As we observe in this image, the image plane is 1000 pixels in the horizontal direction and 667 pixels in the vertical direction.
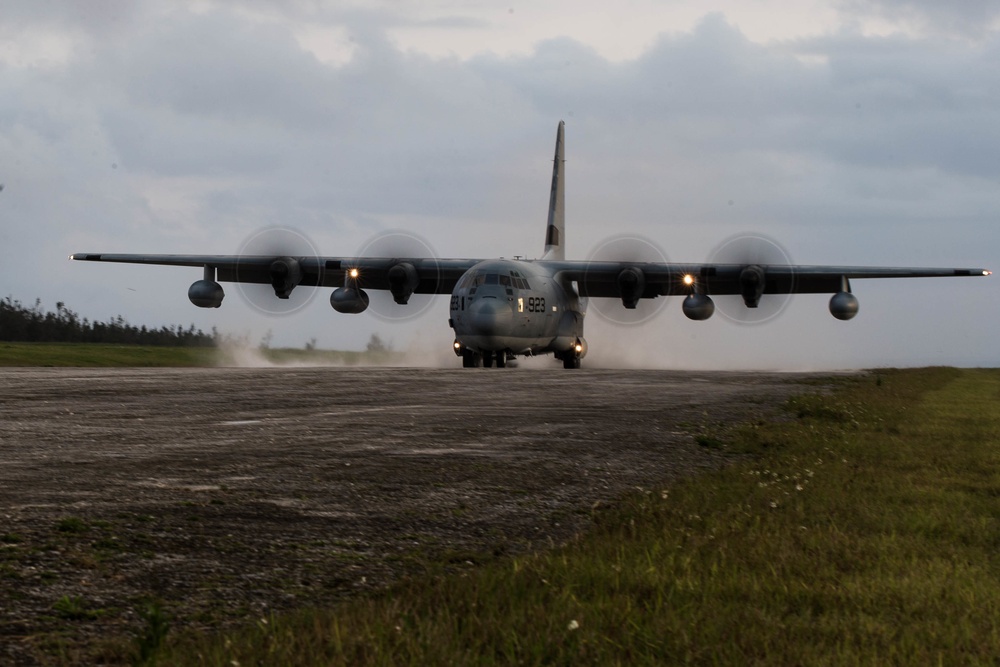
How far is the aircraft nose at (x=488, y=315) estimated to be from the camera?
121ft

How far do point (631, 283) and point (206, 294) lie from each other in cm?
1713

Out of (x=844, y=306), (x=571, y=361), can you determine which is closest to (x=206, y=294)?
(x=571, y=361)

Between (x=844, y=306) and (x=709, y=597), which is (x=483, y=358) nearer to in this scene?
(x=844, y=306)

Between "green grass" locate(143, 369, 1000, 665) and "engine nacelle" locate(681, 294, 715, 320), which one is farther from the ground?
"engine nacelle" locate(681, 294, 715, 320)

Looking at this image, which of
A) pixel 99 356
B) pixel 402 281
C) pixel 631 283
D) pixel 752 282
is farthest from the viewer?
pixel 99 356

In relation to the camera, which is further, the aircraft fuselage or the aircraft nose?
the aircraft fuselage

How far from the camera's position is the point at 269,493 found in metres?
7.13

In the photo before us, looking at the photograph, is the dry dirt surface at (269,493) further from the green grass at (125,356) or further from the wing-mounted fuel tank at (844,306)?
the green grass at (125,356)

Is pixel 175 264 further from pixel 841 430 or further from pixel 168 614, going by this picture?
pixel 168 614

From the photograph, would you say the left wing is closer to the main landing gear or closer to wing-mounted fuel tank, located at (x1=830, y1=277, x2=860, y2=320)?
wing-mounted fuel tank, located at (x1=830, y1=277, x2=860, y2=320)

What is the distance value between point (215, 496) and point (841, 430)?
30.0 feet

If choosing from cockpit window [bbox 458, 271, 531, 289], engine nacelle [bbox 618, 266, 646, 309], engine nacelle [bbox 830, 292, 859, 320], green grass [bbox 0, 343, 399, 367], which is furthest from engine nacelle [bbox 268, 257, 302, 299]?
engine nacelle [bbox 830, 292, 859, 320]

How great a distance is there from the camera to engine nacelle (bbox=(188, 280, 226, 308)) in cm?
4238

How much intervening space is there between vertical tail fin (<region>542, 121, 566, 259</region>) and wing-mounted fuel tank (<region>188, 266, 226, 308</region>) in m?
17.1
